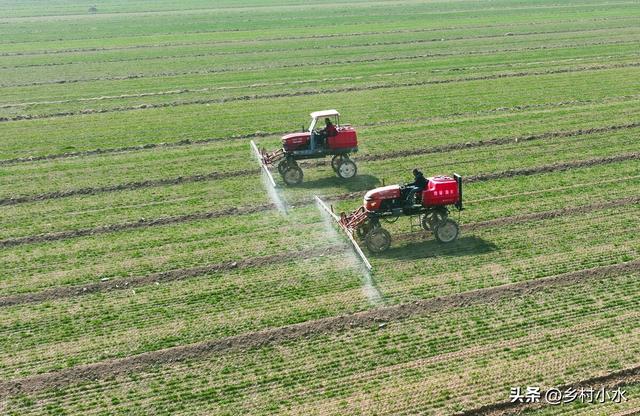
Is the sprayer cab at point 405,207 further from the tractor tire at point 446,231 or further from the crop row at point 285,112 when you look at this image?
the crop row at point 285,112

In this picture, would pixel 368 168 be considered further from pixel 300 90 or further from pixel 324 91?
pixel 300 90

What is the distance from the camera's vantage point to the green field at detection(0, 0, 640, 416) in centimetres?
1319

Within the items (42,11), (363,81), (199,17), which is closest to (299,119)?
(363,81)

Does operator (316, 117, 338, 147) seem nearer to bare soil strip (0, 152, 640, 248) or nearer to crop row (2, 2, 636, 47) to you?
bare soil strip (0, 152, 640, 248)

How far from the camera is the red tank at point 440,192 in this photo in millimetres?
17812

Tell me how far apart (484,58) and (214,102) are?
17.7 metres

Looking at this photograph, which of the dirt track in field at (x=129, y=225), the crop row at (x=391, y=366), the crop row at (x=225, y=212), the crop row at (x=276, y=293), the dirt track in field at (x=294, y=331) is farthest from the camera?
the crop row at (x=225, y=212)

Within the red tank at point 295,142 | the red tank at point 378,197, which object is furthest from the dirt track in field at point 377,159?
the red tank at point 378,197

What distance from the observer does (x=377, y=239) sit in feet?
58.1

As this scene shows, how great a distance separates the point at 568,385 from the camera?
41.5ft

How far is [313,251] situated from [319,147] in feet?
19.7

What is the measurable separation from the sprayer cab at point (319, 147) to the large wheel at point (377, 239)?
609 cm

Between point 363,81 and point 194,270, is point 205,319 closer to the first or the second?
point 194,270

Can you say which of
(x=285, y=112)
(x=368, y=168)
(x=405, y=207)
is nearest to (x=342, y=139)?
(x=368, y=168)
